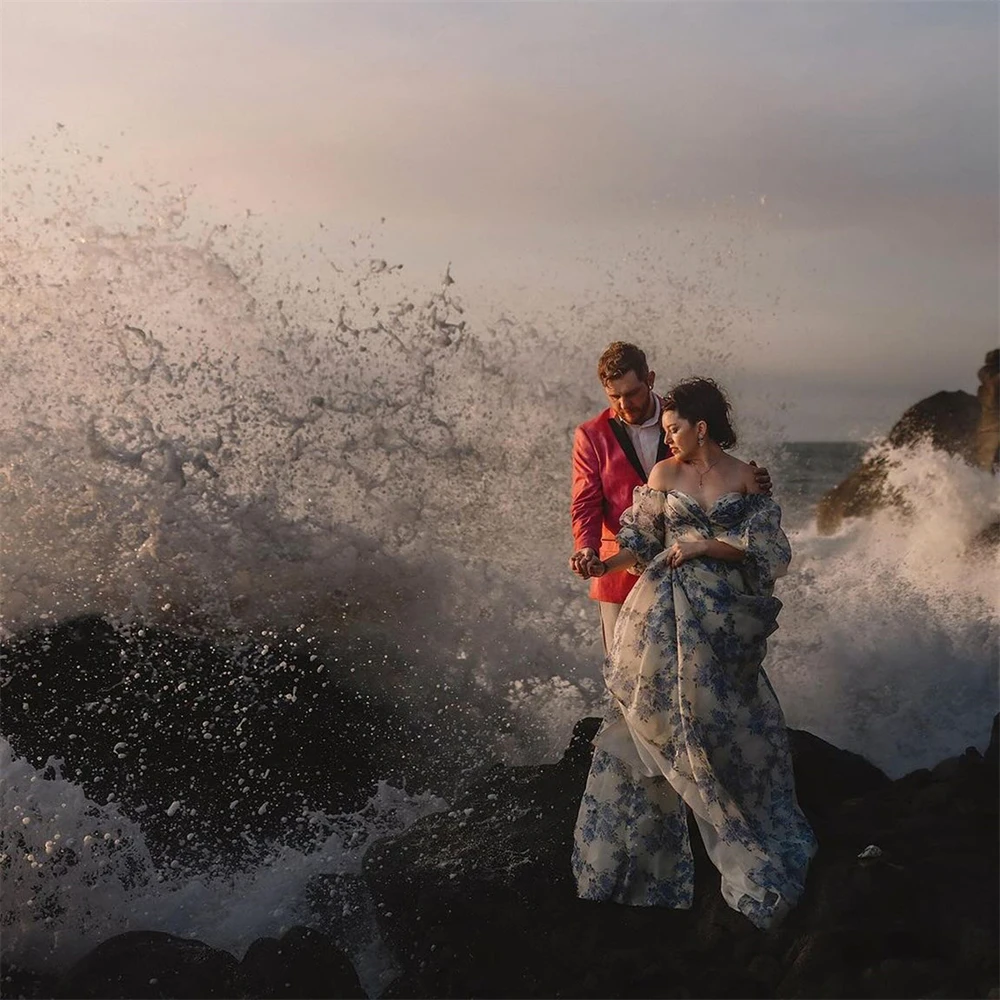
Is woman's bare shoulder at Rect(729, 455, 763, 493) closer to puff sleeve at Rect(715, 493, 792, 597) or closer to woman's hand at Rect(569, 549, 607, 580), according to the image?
puff sleeve at Rect(715, 493, 792, 597)

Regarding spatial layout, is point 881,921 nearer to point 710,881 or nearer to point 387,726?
point 710,881

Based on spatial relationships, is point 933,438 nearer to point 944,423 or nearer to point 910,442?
point 944,423

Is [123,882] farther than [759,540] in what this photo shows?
Yes

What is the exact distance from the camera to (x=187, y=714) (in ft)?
22.8

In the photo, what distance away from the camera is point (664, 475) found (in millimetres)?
4133

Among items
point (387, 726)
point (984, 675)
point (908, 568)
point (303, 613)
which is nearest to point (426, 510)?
point (303, 613)

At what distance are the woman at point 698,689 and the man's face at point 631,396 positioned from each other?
328 millimetres

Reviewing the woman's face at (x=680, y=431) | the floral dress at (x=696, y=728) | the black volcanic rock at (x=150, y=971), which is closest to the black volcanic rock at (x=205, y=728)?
the black volcanic rock at (x=150, y=971)

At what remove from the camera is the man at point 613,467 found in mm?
4422

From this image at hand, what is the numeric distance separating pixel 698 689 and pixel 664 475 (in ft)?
2.60

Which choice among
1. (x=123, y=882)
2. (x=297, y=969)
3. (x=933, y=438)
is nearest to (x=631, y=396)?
(x=297, y=969)

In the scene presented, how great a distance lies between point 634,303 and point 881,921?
5990 millimetres

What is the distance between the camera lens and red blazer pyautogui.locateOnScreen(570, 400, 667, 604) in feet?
14.6

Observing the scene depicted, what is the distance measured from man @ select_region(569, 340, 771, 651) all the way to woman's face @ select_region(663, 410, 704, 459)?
378 millimetres
